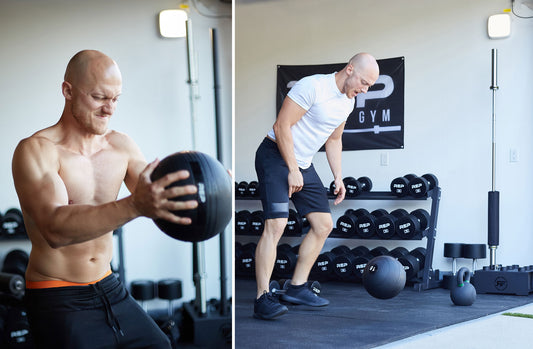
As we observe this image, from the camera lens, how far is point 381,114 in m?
5.25

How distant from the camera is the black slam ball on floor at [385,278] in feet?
10.3

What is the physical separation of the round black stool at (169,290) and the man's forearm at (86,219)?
22cm

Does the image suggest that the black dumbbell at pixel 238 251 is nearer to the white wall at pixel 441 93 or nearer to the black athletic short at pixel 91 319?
the white wall at pixel 441 93

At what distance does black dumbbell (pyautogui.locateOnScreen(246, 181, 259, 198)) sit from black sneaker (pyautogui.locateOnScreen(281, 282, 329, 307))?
200 cm

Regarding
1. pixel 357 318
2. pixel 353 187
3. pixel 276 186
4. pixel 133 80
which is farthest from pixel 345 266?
pixel 133 80

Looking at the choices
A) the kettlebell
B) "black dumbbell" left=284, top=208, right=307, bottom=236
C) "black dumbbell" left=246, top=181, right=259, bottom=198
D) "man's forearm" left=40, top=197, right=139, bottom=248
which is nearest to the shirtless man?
"man's forearm" left=40, top=197, right=139, bottom=248

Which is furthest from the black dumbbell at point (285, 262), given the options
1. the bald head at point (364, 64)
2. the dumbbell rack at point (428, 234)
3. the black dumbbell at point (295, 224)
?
the bald head at point (364, 64)

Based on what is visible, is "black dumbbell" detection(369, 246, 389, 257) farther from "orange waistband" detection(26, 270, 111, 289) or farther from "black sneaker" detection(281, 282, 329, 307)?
"orange waistband" detection(26, 270, 111, 289)

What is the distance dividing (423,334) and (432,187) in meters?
2.12

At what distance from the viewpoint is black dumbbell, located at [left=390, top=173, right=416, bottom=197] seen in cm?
471

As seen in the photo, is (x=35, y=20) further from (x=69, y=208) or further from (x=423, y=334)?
(x=423, y=334)

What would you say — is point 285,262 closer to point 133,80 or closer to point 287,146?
point 287,146

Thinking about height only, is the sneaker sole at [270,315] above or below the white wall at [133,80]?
below

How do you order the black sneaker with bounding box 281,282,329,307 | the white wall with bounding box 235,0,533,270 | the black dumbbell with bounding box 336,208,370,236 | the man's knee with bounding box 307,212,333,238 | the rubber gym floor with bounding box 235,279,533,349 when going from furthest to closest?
the black dumbbell with bounding box 336,208,370,236
the white wall with bounding box 235,0,533,270
the black sneaker with bounding box 281,282,329,307
the man's knee with bounding box 307,212,333,238
the rubber gym floor with bounding box 235,279,533,349
